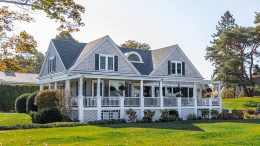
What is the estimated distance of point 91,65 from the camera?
29359 millimetres

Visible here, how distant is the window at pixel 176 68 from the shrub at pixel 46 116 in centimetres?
1440

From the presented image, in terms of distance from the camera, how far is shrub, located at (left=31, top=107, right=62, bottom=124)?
23312 millimetres

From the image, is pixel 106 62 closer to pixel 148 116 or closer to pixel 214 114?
pixel 148 116

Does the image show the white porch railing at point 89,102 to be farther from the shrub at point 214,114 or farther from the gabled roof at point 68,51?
the shrub at point 214,114

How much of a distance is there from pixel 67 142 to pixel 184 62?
77.6 ft

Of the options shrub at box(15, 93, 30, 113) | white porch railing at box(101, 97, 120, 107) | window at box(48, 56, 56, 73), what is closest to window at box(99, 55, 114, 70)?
white porch railing at box(101, 97, 120, 107)

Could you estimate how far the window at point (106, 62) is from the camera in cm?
2985

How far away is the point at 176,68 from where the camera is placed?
115 feet

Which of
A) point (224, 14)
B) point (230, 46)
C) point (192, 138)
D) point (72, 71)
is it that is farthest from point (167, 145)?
point (224, 14)

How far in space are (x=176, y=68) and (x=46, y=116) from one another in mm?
15789

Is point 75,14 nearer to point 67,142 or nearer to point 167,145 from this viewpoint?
point 67,142

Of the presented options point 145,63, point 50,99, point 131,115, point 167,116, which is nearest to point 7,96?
point 145,63

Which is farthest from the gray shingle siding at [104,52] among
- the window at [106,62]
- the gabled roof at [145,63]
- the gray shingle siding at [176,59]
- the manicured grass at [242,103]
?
the manicured grass at [242,103]

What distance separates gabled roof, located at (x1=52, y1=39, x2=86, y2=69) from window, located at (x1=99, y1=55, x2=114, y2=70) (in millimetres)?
2294
